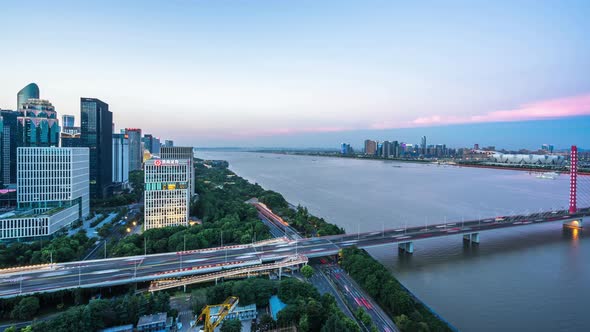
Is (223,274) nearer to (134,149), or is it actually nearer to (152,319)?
(152,319)

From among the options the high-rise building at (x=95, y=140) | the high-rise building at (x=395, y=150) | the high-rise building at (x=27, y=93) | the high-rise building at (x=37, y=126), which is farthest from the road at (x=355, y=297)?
the high-rise building at (x=395, y=150)

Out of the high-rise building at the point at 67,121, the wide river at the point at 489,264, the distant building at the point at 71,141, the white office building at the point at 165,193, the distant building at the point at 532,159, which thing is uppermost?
the high-rise building at the point at 67,121

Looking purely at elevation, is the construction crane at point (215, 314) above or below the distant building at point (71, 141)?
below

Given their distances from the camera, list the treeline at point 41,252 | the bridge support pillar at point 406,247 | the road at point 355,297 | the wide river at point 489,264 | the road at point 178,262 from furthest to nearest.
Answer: the bridge support pillar at point 406,247 < the treeline at point 41,252 < the road at point 178,262 < the wide river at point 489,264 < the road at point 355,297

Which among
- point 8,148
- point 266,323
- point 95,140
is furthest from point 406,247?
point 8,148

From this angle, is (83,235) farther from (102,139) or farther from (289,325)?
(102,139)

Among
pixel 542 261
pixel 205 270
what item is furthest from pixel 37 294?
pixel 542 261

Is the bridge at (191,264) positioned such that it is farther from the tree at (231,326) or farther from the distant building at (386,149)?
the distant building at (386,149)
